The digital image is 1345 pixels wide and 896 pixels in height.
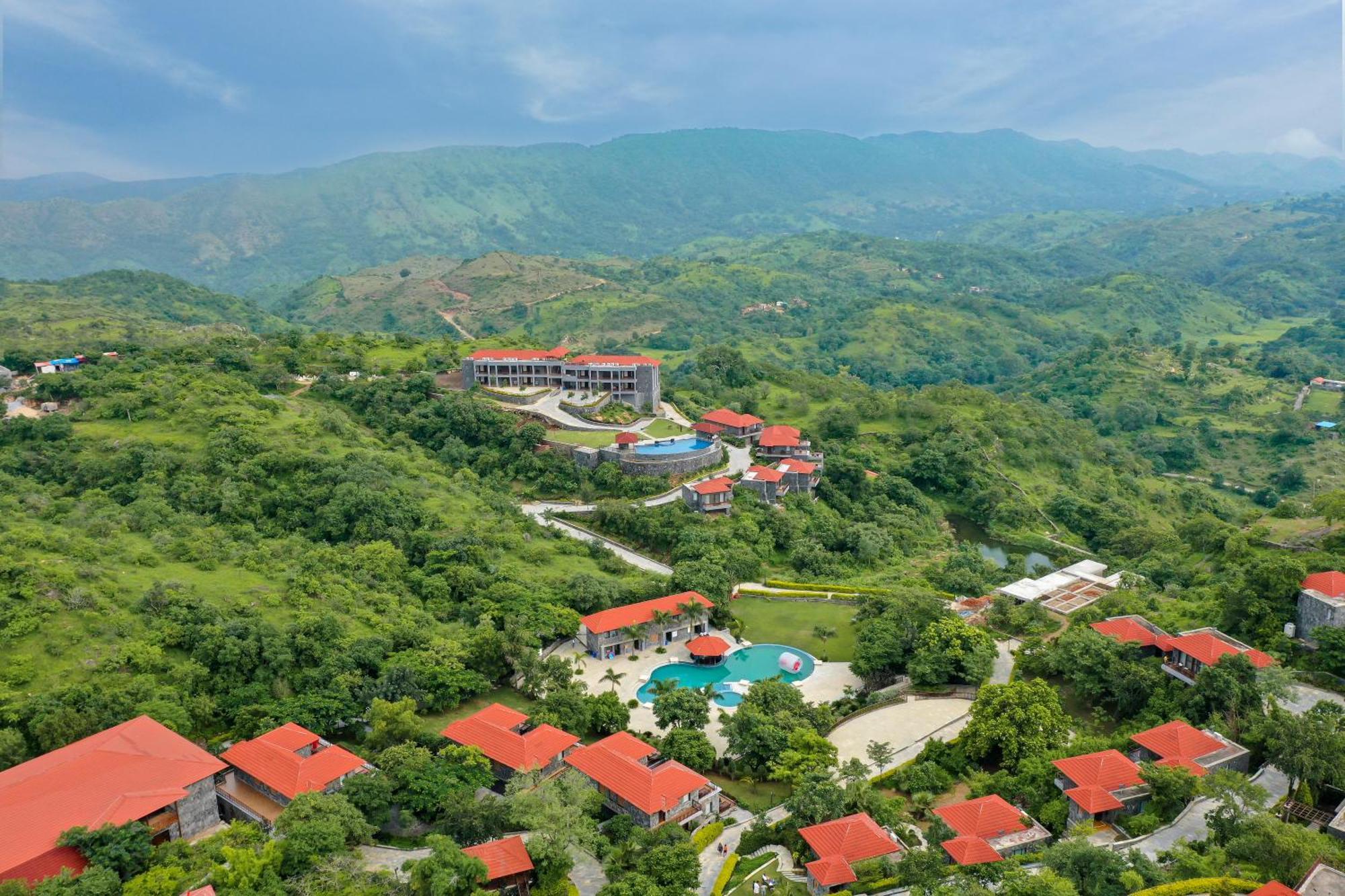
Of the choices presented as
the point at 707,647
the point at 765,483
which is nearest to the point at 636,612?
the point at 707,647

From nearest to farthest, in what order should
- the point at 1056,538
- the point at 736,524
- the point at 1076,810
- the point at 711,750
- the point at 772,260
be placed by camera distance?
the point at 1076,810, the point at 711,750, the point at 736,524, the point at 1056,538, the point at 772,260

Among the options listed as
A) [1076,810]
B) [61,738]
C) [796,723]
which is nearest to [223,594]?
[61,738]

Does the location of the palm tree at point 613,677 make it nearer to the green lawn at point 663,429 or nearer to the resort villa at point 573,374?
the green lawn at point 663,429

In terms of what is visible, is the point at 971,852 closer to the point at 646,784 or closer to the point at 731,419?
the point at 646,784

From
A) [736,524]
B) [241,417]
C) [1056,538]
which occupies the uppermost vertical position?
[241,417]

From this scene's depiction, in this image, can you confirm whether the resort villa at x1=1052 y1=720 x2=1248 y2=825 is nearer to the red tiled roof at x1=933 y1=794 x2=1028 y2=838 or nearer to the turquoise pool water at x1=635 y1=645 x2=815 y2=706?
the red tiled roof at x1=933 y1=794 x2=1028 y2=838

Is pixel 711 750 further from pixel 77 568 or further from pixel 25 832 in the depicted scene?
pixel 77 568
